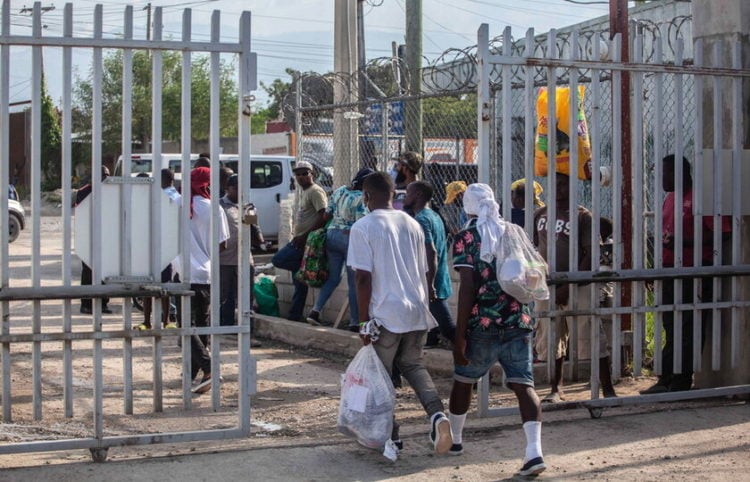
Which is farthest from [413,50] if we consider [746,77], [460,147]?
[746,77]

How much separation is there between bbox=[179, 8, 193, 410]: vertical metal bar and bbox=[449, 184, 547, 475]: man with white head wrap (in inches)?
60.5

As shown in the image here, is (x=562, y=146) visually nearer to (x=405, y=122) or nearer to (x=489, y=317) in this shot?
(x=489, y=317)

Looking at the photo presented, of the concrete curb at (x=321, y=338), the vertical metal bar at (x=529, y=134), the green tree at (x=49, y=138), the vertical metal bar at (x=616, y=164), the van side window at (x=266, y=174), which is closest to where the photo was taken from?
the vertical metal bar at (x=529, y=134)

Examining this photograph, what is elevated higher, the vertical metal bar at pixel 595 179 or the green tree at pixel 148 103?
the green tree at pixel 148 103

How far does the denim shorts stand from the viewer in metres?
6.02

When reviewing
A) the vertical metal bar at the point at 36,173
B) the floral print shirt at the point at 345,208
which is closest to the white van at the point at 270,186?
the floral print shirt at the point at 345,208

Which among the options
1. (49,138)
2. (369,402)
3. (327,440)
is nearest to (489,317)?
(369,402)

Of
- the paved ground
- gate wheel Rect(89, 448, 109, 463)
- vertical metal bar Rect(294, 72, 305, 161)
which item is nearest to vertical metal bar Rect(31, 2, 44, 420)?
gate wheel Rect(89, 448, 109, 463)

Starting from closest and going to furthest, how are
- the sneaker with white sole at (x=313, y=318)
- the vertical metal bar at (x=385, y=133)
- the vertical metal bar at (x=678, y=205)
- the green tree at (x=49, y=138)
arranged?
1. the vertical metal bar at (x=678, y=205)
2. the sneaker with white sole at (x=313, y=318)
3. the vertical metal bar at (x=385, y=133)
4. the green tree at (x=49, y=138)

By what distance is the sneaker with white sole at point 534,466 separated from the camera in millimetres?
5844

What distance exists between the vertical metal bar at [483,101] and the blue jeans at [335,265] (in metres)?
3.67

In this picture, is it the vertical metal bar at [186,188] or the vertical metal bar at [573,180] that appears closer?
the vertical metal bar at [186,188]

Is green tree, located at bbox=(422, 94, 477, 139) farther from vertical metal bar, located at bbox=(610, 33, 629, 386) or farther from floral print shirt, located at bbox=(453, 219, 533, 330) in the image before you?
floral print shirt, located at bbox=(453, 219, 533, 330)

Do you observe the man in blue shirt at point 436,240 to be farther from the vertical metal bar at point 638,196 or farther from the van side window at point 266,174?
the van side window at point 266,174
